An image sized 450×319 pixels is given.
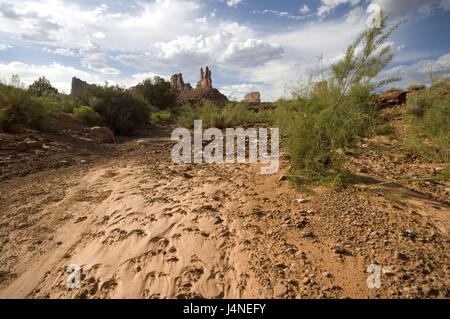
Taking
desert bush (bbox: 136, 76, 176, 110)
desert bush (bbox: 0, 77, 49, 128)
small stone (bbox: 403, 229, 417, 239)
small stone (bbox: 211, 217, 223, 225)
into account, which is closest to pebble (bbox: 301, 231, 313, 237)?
small stone (bbox: 403, 229, 417, 239)

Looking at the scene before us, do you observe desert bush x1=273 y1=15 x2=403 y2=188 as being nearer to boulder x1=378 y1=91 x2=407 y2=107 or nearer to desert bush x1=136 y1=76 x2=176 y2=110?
boulder x1=378 y1=91 x2=407 y2=107

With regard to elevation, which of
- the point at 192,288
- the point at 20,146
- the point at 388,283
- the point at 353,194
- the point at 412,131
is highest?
the point at 412,131

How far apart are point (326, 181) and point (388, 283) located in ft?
5.75

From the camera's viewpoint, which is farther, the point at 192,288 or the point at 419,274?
the point at 192,288

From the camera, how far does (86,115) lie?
9570 millimetres

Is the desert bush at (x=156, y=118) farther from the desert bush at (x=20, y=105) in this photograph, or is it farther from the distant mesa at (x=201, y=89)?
the distant mesa at (x=201, y=89)

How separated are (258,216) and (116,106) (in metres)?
10.3

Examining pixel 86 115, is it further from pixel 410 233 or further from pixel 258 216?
Result: pixel 410 233

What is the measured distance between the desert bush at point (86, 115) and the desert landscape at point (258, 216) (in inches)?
159

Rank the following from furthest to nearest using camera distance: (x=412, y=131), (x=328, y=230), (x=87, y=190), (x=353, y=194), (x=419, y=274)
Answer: (x=412, y=131)
(x=87, y=190)
(x=353, y=194)
(x=328, y=230)
(x=419, y=274)

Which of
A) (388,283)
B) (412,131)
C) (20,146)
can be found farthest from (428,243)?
(20,146)

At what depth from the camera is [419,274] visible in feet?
5.62

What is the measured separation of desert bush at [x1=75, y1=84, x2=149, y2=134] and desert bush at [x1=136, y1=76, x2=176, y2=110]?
33.5 feet
